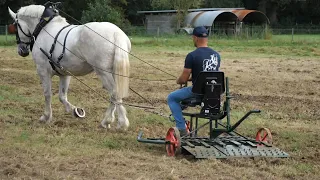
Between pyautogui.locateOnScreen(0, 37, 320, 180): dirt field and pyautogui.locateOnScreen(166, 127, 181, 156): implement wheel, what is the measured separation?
0.46 ft

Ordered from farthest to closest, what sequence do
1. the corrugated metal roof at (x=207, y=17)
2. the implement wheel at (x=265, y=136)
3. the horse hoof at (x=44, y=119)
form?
the corrugated metal roof at (x=207, y=17) < the horse hoof at (x=44, y=119) < the implement wheel at (x=265, y=136)

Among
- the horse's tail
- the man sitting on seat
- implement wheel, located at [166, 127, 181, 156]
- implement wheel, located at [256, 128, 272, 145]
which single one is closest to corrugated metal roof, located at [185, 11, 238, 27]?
the horse's tail

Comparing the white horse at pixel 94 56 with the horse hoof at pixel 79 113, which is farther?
the horse hoof at pixel 79 113

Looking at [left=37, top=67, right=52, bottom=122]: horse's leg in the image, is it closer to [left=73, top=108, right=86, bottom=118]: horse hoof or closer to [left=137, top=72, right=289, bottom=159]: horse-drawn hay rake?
[left=73, top=108, right=86, bottom=118]: horse hoof

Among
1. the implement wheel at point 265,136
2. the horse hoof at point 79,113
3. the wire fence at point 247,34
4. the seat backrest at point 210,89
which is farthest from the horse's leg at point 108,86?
the wire fence at point 247,34

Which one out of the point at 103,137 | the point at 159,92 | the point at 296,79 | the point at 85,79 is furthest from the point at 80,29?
the point at 296,79

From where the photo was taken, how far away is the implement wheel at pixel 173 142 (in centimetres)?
725

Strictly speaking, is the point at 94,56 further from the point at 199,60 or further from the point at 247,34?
the point at 247,34

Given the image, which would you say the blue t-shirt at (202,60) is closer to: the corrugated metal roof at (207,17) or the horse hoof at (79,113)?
the horse hoof at (79,113)

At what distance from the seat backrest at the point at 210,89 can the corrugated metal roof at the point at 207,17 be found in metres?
43.1

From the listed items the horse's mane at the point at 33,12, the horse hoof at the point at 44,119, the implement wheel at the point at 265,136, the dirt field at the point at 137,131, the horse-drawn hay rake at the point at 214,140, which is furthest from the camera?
the horse's mane at the point at 33,12

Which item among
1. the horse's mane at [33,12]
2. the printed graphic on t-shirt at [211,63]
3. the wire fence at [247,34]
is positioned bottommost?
the wire fence at [247,34]

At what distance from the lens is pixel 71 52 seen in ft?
31.6

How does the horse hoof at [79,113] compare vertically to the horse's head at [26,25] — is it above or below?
below
